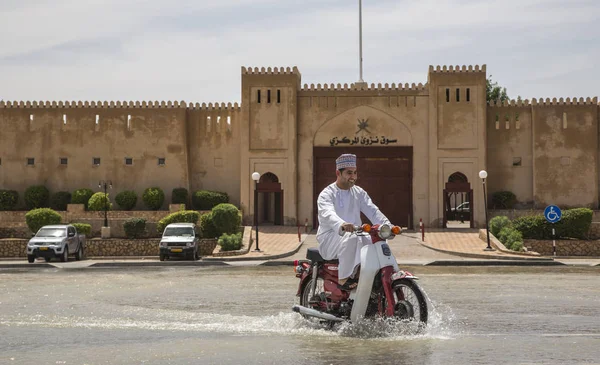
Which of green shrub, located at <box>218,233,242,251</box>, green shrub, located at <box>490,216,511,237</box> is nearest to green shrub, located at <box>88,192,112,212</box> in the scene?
green shrub, located at <box>218,233,242,251</box>

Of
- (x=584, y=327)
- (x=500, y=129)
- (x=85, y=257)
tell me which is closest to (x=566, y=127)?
(x=500, y=129)

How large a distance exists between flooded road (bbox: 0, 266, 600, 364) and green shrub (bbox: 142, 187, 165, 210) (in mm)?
26376

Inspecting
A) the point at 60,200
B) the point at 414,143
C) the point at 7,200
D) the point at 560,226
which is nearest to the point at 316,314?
the point at 560,226

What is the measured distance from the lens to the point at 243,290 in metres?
14.9

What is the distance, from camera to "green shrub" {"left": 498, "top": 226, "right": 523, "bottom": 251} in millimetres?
28737

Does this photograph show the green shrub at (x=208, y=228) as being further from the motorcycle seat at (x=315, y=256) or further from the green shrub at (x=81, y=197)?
the motorcycle seat at (x=315, y=256)

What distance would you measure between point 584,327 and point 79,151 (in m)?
38.0

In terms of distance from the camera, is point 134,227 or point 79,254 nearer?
point 79,254

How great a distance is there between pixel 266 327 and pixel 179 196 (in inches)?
1335

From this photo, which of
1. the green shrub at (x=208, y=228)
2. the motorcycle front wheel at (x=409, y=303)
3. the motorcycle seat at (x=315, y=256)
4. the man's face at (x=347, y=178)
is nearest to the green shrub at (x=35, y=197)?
the green shrub at (x=208, y=228)

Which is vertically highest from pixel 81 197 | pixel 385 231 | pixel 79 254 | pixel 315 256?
pixel 81 197

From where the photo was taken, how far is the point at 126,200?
4291cm

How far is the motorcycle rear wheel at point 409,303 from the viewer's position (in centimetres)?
844

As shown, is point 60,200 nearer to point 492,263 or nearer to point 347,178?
point 492,263
